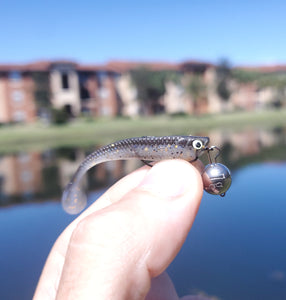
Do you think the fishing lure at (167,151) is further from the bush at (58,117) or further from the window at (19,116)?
the window at (19,116)

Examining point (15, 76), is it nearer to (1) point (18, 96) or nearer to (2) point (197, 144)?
(1) point (18, 96)

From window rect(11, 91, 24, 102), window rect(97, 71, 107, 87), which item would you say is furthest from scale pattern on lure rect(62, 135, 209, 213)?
window rect(97, 71, 107, 87)

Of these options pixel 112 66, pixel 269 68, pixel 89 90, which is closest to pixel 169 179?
pixel 89 90

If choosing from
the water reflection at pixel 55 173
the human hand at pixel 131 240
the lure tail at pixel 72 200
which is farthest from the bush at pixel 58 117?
the human hand at pixel 131 240

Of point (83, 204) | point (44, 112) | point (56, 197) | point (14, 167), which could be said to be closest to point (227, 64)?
point (44, 112)

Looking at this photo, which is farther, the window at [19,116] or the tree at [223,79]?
the tree at [223,79]

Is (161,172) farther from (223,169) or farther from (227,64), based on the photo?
(227,64)
